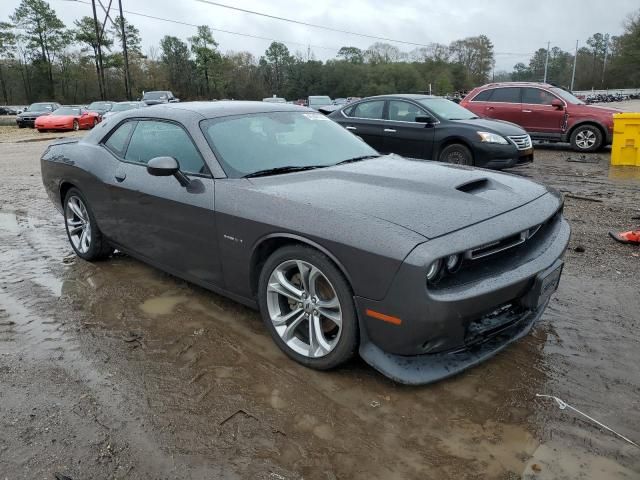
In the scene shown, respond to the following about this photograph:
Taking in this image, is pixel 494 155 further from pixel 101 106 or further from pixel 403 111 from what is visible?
pixel 101 106

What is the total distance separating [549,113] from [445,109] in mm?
4337

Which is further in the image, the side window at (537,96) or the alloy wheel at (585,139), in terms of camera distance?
the side window at (537,96)

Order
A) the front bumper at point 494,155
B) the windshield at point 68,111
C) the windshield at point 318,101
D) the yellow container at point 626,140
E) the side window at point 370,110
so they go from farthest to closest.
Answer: the windshield at point 318,101
the windshield at point 68,111
the yellow container at point 626,140
the side window at point 370,110
the front bumper at point 494,155

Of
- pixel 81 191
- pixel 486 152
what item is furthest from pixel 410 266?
pixel 486 152

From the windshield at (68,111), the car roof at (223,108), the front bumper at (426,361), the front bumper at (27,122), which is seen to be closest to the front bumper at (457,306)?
the front bumper at (426,361)

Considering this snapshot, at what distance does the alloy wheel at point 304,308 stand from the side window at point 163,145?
39.6 inches

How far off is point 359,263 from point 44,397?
1.85m

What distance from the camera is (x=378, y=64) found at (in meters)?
96.5

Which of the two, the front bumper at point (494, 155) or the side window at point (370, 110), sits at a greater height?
the side window at point (370, 110)

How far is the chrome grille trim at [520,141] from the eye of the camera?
8883 millimetres

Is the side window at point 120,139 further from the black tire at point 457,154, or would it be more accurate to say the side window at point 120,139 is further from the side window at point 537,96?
the side window at point 537,96

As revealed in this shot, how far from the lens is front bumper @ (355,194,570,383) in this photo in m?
2.36

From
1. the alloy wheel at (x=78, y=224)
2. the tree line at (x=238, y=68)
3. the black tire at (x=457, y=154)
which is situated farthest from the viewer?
the tree line at (x=238, y=68)

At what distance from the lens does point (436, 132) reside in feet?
28.9
